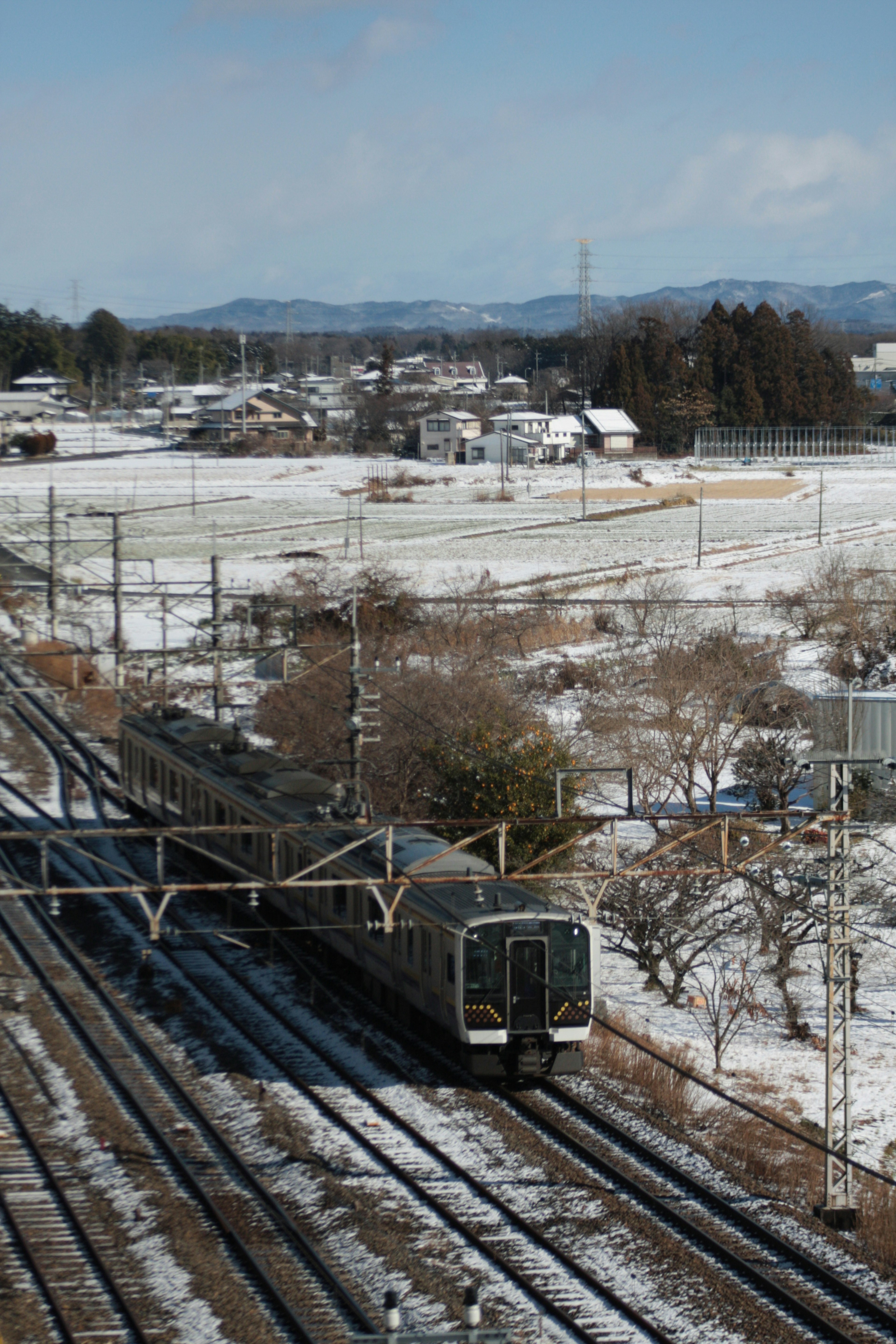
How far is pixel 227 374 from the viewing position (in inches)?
5792

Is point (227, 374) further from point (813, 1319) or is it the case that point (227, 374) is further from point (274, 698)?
point (813, 1319)

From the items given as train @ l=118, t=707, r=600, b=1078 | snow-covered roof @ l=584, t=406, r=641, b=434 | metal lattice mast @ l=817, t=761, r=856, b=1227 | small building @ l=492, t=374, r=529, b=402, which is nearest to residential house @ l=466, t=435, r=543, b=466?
snow-covered roof @ l=584, t=406, r=641, b=434

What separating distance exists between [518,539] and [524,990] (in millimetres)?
43912

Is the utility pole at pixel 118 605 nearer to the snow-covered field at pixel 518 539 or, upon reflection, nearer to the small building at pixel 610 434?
the snow-covered field at pixel 518 539

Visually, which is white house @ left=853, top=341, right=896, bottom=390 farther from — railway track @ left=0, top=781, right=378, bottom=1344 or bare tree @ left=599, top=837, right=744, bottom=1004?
railway track @ left=0, top=781, right=378, bottom=1344

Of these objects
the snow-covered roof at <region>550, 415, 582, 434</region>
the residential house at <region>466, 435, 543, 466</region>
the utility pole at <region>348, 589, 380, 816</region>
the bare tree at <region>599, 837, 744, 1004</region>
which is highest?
the snow-covered roof at <region>550, 415, 582, 434</region>

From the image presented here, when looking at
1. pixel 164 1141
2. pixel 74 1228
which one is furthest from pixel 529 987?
pixel 74 1228

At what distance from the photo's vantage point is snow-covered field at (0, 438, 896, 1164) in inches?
745

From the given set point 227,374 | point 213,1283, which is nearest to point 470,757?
point 213,1283

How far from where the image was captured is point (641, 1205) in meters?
11.0

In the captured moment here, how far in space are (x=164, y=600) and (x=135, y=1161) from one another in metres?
9.92

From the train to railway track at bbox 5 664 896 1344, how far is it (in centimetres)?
70

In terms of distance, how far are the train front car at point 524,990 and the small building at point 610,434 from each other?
73.9 m

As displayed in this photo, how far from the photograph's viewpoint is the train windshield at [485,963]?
12.3 metres
